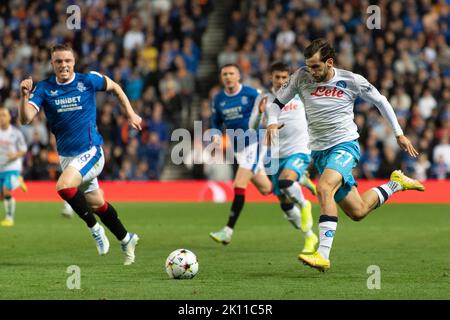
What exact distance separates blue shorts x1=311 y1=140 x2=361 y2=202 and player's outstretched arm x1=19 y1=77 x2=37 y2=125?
320 cm

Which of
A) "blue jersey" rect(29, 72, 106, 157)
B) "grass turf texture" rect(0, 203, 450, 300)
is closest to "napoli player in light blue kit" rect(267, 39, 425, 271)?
"grass turf texture" rect(0, 203, 450, 300)

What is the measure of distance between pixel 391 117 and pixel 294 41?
1487 centimetres

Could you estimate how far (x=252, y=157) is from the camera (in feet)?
46.6

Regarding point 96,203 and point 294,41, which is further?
point 294,41

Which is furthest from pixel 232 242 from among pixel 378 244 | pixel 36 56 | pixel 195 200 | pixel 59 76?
pixel 36 56

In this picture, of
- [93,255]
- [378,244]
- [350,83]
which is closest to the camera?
[350,83]

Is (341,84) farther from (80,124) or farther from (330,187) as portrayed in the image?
(80,124)

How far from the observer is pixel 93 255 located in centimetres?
1224

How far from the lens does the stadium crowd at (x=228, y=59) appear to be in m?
23.1

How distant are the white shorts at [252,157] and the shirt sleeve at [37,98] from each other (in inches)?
154

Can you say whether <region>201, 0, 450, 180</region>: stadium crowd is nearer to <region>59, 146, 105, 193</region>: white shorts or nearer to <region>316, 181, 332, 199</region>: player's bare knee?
<region>59, 146, 105, 193</region>: white shorts

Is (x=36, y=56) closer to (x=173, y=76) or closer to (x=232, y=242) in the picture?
(x=173, y=76)

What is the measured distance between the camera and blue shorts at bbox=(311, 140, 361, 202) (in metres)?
10.4

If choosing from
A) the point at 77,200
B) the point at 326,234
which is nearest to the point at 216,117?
the point at 77,200
